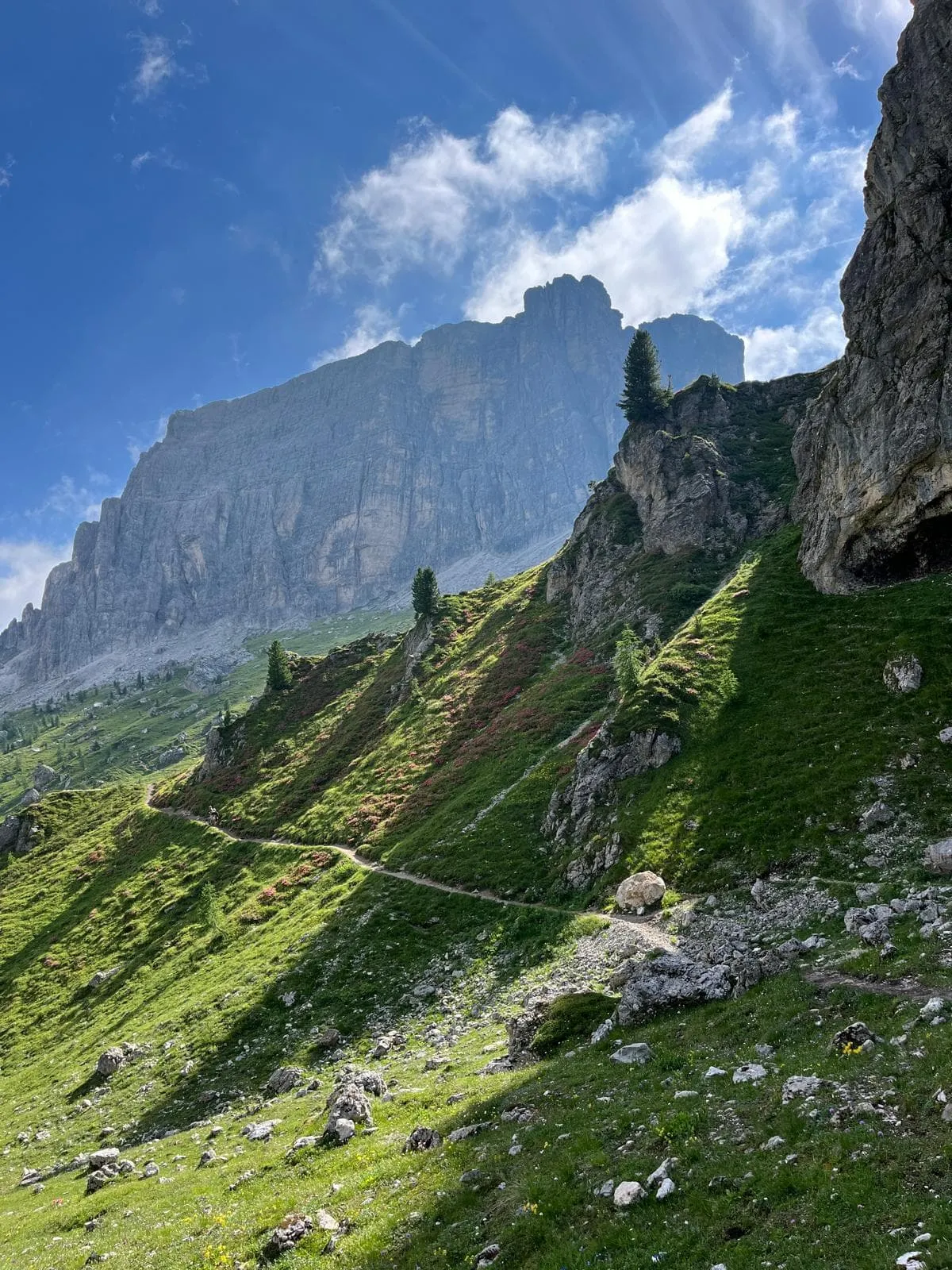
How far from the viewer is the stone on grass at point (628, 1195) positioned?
13.1 metres

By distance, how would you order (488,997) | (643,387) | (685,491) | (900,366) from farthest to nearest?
1. (643,387)
2. (685,491)
3. (900,366)
4. (488,997)

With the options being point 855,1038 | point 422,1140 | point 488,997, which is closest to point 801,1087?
point 855,1038

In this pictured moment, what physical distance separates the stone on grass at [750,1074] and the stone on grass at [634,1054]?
13.5ft

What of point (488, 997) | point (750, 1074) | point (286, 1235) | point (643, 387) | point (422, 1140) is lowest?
point (488, 997)

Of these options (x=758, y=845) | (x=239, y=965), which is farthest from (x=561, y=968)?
(x=239, y=965)

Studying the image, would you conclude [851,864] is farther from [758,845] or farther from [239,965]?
[239,965]

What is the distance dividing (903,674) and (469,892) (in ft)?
110

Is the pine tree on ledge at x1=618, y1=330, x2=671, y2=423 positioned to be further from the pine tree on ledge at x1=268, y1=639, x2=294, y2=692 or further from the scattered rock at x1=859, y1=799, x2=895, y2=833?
the scattered rock at x1=859, y1=799, x2=895, y2=833

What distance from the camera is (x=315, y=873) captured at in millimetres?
65562

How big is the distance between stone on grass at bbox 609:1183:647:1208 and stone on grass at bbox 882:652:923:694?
125ft

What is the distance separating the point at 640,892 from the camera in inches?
1502

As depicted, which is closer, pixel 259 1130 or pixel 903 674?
pixel 259 1130

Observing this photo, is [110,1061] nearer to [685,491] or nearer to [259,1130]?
[259,1130]

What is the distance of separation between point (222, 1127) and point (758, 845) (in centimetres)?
3104
